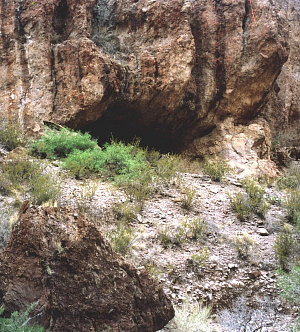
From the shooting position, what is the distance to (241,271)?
17.5 ft

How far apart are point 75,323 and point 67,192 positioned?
3923 millimetres

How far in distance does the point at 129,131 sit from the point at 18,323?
989 centimetres

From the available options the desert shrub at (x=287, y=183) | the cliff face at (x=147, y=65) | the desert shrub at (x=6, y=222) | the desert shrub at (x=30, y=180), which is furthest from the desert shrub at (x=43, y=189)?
the desert shrub at (x=287, y=183)

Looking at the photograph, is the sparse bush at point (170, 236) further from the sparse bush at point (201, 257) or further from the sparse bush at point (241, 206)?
the sparse bush at point (241, 206)

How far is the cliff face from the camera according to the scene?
10.1 metres

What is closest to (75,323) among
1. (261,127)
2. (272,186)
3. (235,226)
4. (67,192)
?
(67,192)

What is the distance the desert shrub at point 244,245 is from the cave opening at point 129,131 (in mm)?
5801

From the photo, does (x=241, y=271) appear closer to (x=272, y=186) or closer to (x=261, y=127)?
(x=272, y=186)

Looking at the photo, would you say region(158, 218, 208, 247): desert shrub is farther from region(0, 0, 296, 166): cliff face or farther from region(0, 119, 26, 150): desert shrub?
region(0, 0, 296, 166): cliff face

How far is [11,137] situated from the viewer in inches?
345

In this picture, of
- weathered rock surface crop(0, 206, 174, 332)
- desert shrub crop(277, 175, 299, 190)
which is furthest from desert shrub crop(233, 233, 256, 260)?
desert shrub crop(277, 175, 299, 190)

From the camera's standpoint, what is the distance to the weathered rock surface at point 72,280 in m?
2.97

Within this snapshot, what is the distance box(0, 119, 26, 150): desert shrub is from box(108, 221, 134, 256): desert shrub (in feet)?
14.7

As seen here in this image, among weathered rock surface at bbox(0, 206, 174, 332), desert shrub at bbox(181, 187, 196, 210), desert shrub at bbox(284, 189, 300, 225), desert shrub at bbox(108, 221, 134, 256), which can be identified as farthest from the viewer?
desert shrub at bbox(181, 187, 196, 210)
